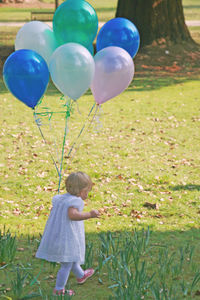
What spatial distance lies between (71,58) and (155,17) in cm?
1155

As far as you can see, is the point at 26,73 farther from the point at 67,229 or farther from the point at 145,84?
the point at 145,84

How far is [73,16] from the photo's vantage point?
→ 496 centimetres

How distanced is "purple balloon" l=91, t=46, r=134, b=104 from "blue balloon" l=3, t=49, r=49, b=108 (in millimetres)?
525

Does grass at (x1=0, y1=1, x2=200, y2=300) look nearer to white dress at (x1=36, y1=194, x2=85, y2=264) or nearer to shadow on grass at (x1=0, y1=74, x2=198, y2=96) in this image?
shadow on grass at (x1=0, y1=74, x2=198, y2=96)

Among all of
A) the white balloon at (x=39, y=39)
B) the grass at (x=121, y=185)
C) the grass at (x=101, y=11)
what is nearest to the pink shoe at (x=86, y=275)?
the grass at (x=121, y=185)

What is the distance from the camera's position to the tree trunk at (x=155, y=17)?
15375mm

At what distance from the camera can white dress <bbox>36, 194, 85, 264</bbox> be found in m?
4.20

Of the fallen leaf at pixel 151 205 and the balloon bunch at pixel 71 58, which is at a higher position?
the balloon bunch at pixel 71 58

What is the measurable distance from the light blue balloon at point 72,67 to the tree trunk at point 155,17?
1123 cm

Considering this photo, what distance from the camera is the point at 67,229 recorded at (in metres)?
4.20

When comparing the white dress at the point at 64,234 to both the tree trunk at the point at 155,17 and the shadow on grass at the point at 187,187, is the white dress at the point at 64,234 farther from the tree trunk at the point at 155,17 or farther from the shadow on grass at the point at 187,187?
the tree trunk at the point at 155,17

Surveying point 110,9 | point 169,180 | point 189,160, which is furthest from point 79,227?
point 110,9

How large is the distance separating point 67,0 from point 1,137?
4.87m

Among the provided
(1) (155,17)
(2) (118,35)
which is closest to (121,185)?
(2) (118,35)
